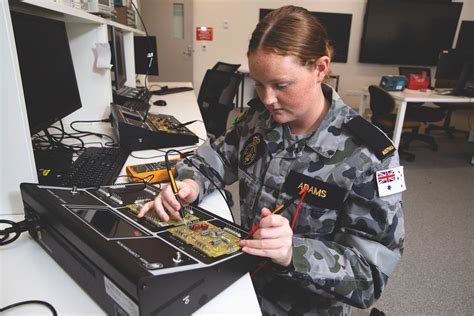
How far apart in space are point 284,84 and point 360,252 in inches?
15.9

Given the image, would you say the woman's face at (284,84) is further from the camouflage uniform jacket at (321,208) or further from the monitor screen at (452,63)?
the monitor screen at (452,63)

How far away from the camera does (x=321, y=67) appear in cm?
82

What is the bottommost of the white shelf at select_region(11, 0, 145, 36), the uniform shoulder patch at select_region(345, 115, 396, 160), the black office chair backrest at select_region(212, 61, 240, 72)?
the uniform shoulder patch at select_region(345, 115, 396, 160)

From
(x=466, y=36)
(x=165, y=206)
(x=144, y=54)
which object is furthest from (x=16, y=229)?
(x=466, y=36)

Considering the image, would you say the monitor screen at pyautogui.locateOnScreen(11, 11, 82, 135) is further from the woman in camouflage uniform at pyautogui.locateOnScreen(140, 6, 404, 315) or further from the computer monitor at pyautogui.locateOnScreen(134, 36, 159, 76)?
the computer monitor at pyautogui.locateOnScreen(134, 36, 159, 76)

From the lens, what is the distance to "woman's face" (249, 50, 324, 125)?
757mm

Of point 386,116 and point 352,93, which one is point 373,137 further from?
point 352,93

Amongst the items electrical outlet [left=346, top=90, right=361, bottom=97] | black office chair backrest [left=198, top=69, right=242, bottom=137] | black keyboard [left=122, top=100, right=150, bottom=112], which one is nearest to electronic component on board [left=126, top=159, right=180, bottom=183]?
black keyboard [left=122, top=100, right=150, bottom=112]

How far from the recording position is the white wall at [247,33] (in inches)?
208

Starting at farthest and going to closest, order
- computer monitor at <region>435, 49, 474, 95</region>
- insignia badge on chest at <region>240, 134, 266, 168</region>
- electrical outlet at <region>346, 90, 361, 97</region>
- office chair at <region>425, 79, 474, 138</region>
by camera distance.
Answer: electrical outlet at <region>346, 90, 361, 97</region>
office chair at <region>425, 79, 474, 138</region>
computer monitor at <region>435, 49, 474, 95</region>
insignia badge on chest at <region>240, 134, 266, 168</region>

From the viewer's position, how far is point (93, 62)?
65.3 inches

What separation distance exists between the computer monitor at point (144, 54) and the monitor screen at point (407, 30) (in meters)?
3.62

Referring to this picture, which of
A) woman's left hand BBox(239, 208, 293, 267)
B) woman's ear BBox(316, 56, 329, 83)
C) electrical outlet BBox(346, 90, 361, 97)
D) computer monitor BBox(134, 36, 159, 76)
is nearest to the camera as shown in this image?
woman's left hand BBox(239, 208, 293, 267)

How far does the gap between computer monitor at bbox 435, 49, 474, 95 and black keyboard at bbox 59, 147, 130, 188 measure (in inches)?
136
